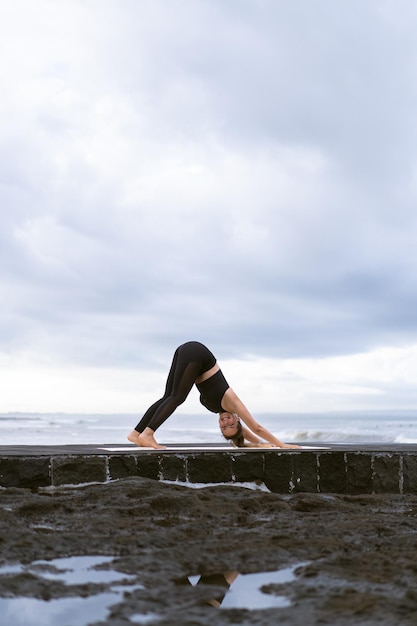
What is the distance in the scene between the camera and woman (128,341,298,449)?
302 inches

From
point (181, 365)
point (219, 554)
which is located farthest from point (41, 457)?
point (219, 554)

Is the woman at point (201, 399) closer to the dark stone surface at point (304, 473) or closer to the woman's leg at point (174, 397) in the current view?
the woman's leg at point (174, 397)

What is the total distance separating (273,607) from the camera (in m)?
2.43

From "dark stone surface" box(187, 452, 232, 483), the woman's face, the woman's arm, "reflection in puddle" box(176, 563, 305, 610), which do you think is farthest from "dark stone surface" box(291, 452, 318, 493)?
"reflection in puddle" box(176, 563, 305, 610)

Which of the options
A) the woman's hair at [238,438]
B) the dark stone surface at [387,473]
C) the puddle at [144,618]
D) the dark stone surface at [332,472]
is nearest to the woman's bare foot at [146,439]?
the woman's hair at [238,438]

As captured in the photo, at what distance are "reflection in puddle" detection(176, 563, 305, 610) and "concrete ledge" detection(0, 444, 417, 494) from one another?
12.7 ft

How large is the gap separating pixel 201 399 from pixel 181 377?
426mm

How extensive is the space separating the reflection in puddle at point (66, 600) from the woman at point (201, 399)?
4.62 meters

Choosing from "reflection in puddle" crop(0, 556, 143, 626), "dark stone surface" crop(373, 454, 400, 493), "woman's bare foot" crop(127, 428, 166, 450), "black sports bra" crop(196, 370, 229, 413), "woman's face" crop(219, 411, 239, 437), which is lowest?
"reflection in puddle" crop(0, 556, 143, 626)

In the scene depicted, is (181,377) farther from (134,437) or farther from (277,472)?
(277,472)

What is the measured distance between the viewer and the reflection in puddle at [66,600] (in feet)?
7.67

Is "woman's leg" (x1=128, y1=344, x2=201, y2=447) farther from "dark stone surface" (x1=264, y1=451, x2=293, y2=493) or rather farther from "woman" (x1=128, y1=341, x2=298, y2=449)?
"dark stone surface" (x1=264, y1=451, x2=293, y2=493)

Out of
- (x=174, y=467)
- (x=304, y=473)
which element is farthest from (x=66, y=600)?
(x=304, y=473)

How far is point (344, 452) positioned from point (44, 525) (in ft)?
12.8
